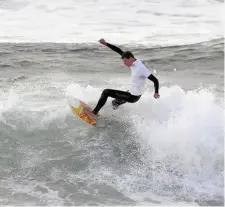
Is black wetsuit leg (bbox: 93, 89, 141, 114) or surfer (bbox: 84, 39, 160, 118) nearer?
surfer (bbox: 84, 39, 160, 118)

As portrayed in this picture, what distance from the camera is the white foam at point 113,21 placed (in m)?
21.9

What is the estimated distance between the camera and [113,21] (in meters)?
26.1

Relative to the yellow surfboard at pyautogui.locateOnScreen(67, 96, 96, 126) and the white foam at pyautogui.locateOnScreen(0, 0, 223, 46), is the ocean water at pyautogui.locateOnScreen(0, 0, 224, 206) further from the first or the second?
the white foam at pyautogui.locateOnScreen(0, 0, 223, 46)

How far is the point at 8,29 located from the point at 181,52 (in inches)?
404

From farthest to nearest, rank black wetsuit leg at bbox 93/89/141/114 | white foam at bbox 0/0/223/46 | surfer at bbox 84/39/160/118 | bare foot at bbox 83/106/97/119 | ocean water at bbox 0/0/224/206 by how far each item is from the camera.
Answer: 1. white foam at bbox 0/0/223/46
2. bare foot at bbox 83/106/97/119
3. black wetsuit leg at bbox 93/89/141/114
4. surfer at bbox 84/39/160/118
5. ocean water at bbox 0/0/224/206

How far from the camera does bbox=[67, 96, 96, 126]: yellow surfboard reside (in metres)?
8.80

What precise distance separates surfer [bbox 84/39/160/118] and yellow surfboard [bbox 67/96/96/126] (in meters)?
0.08

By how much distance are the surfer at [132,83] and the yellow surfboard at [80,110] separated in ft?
0.28

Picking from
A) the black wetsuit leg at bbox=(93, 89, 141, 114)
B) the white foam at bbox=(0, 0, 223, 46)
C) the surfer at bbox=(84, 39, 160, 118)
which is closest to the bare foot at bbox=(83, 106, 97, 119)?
the surfer at bbox=(84, 39, 160, 118)

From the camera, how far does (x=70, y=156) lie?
321 inches

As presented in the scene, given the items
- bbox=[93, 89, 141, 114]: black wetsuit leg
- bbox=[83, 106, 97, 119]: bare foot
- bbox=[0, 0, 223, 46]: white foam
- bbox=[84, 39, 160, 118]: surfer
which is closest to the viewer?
bbox=[84, 39, 160, 118]: surfer

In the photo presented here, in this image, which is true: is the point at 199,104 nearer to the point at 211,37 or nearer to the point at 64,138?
the point at 64,138

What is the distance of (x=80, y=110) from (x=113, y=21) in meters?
17.9

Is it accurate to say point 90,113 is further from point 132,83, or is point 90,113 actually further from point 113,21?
point 113,21
